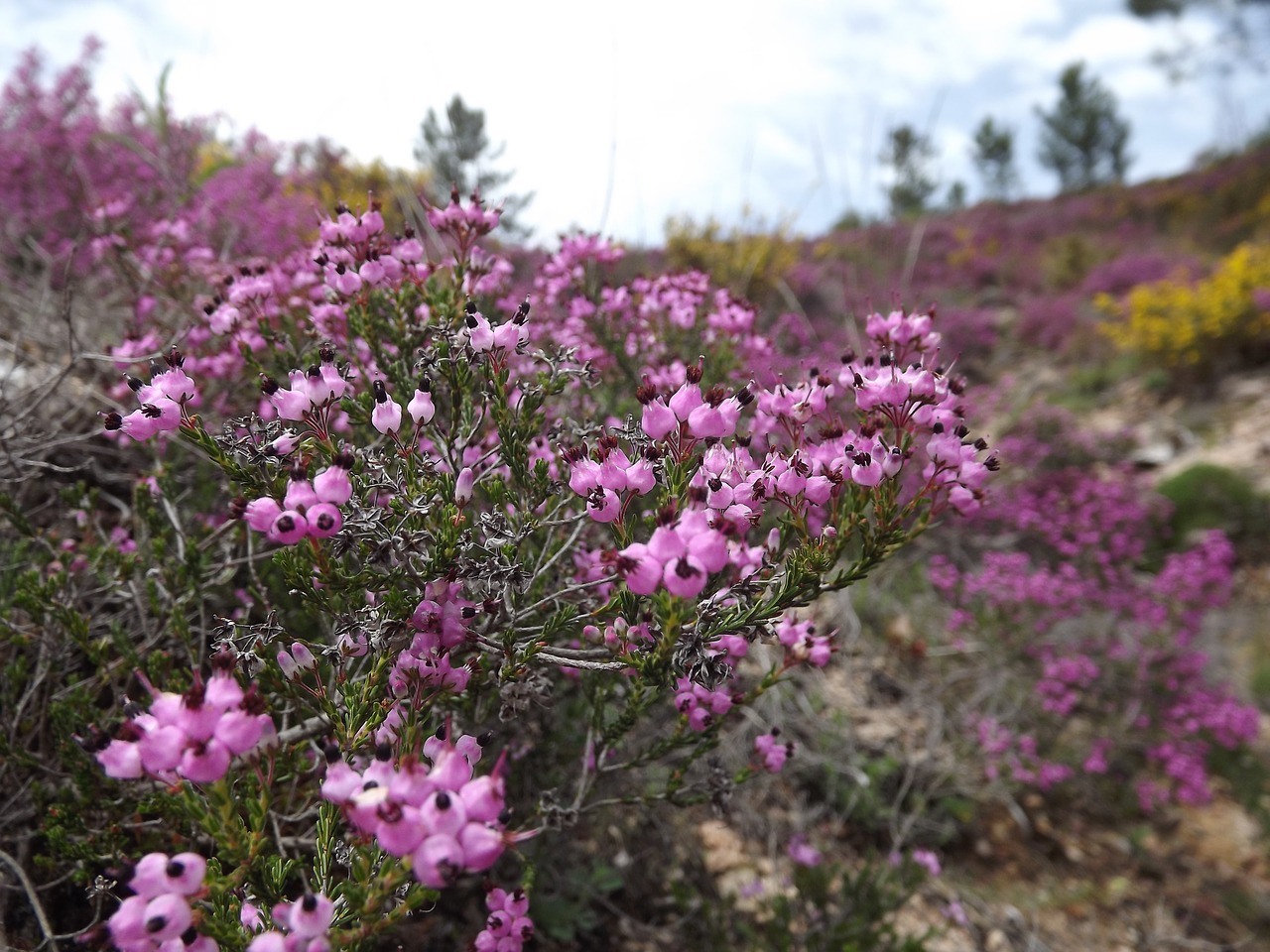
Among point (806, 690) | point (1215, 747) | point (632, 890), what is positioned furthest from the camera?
point (1215, 747)

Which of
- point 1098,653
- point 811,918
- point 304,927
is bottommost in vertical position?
point 811,918

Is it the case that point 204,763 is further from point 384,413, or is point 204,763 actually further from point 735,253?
point 735,253

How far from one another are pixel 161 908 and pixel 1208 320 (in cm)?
1294

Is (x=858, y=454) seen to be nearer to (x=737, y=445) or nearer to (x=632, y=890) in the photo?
(x=737, y=445)

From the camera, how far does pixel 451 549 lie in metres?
1.52

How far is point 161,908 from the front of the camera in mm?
993

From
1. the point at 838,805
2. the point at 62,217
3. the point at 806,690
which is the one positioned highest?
the point at 62,217

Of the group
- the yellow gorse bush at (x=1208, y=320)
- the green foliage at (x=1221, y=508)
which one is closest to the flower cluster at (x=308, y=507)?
the green foliage at (x=1221, y=508)

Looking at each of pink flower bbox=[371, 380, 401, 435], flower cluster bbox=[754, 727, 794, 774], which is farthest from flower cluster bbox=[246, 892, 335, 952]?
flower cluster bbox=[754, 727, 794, 774]

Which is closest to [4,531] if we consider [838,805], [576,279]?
[576,279]

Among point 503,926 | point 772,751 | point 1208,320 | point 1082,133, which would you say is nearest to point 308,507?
point 503,926

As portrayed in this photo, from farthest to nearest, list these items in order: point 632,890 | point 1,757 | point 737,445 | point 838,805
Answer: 1. point 838,805
2. point 632,890
3. point 1,757
4. point 737,445

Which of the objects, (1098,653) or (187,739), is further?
(1098,653)

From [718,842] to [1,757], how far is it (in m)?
3.25
